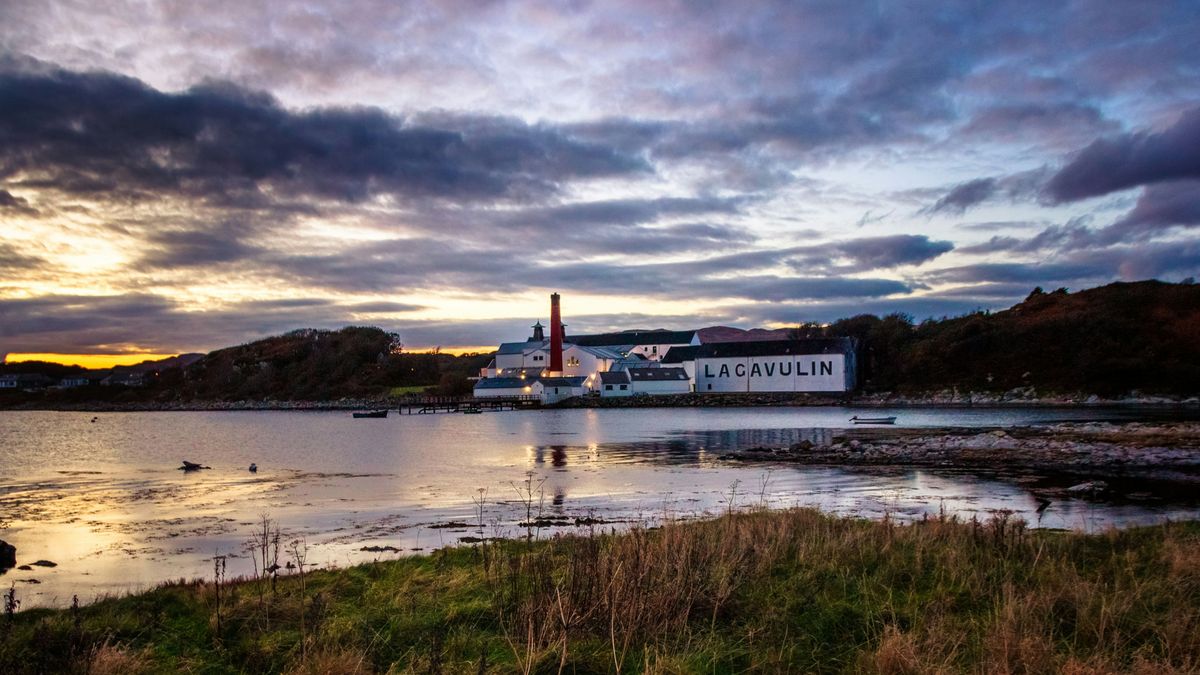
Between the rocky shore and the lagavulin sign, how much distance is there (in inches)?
2508

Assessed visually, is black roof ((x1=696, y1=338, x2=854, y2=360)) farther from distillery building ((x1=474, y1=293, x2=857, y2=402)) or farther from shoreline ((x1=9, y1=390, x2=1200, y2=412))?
shoreline ((x1=9, y1=390, x2=1200, y2=412))

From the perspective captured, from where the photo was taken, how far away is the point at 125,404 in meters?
172

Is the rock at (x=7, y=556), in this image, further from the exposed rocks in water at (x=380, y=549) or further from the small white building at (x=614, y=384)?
the small white building at (x=614, y=384)

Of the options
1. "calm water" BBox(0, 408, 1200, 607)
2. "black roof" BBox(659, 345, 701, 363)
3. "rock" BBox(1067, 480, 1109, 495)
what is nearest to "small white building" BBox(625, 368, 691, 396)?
"black roof" BBox(659, 345, 701, 363)

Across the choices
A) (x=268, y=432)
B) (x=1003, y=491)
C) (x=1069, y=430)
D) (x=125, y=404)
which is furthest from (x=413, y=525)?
(x=125, y=404)

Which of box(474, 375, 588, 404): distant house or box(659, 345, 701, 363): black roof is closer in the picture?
box(474, 375, 588, 404): distant house

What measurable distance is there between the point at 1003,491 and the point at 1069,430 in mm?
22819

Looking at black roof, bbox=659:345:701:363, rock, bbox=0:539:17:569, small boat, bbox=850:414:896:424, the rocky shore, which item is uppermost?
black roof, bbox=659:345:701:363

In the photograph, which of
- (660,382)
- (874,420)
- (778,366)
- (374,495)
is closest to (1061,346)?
(778,366)

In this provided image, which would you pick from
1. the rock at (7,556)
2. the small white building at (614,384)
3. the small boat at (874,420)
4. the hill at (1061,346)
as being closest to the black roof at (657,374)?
the small white building at (614,384)

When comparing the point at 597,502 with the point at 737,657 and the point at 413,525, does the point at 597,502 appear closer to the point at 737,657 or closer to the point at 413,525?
the point at 413,525

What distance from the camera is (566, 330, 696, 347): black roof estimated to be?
A: 13738 centimetres

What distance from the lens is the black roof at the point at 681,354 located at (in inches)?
4789

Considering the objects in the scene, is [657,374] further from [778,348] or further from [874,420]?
[874,420]
